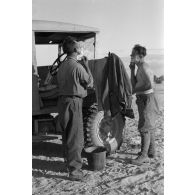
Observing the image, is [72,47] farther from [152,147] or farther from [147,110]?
[152,147]

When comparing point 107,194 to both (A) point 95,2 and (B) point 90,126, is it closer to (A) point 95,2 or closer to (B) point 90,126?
(B) point 90,126

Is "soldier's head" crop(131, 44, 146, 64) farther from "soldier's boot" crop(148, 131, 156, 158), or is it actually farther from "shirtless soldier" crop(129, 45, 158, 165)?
"soldier's boot" crop(148, 131, 156, 158)

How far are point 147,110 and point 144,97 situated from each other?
0.17 m

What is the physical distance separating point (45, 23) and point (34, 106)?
43.4 inches

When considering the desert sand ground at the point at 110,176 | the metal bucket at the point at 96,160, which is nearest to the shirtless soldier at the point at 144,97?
the desert sand ground at the point at 110,176

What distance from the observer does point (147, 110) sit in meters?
5.21
